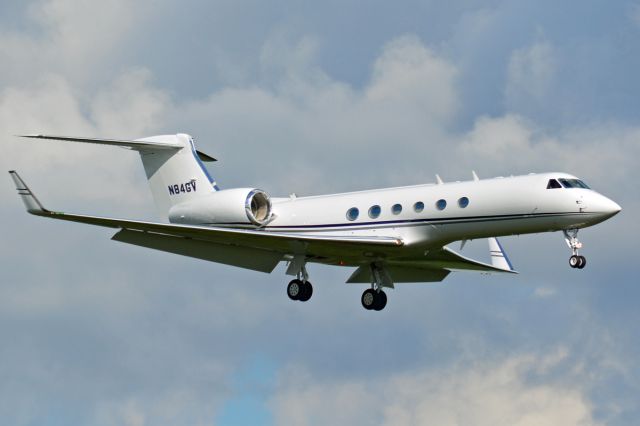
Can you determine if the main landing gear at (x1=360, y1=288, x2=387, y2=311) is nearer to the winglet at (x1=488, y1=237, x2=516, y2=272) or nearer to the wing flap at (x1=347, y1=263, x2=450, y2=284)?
the wing flap at (x1=347, y1=263, x2=450, y2=284)

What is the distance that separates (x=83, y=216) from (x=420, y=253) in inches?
352

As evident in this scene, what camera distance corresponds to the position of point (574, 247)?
30516 mm

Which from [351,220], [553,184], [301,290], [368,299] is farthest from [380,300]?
[553,184]

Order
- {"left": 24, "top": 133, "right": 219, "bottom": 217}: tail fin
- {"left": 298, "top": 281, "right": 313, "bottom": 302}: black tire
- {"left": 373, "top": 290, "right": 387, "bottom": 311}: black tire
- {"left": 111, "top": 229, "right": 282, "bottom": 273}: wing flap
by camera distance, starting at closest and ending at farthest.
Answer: {"left": 298, "top": 281, "right": 313, "bottom": 302}: black tire
{"left": 111, "top": 229, "right": 282, "bottom": 273}: wing flap
{"left": 373, "top": 290, "right": 387, "bottom": 311}: black tire
{"left": 24, "top": 133, "right": 219, "bottom": 217}: tail fin

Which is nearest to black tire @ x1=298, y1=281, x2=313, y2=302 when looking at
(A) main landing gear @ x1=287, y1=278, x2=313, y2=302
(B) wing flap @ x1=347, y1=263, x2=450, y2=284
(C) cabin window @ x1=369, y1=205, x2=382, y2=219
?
(A) main landing gear @ x1=287, y1=278, x2=313, y2=302

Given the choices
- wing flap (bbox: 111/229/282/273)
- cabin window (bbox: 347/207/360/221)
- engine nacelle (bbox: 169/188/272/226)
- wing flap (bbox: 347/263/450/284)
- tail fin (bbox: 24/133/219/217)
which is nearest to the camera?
cabin window (bbox: 347/207/360/221)

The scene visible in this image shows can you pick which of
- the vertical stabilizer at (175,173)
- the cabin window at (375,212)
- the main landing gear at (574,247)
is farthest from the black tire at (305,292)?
the main landing gear at (574,247)

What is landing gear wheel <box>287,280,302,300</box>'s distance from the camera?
33625 mm

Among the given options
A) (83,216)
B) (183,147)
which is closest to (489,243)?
(183,147)

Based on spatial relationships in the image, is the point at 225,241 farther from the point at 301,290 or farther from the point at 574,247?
the point at 574,247

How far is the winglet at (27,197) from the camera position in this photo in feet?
98.7

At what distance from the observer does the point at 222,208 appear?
3422 cm

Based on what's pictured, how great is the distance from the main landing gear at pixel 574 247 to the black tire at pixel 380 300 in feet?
20.0

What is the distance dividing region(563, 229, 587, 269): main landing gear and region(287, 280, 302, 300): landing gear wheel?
7381 millimetres
